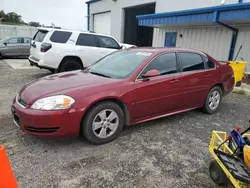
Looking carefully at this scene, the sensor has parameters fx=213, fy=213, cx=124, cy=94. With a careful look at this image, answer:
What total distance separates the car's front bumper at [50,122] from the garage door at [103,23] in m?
16.6

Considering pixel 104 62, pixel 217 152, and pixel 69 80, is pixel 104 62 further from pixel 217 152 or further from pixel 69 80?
pixel 217 152

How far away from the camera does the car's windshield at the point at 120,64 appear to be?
3.72 m

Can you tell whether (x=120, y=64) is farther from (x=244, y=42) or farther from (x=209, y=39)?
(x=209, y=39)

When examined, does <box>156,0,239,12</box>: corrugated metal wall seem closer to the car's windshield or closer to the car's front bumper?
the car's windshield

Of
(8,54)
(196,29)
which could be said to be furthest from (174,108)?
(8,54)

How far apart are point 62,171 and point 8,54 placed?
13.2 meters

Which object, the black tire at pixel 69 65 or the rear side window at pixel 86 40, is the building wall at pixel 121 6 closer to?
the rear side window at pixel 86 40

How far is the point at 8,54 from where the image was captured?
1355 centimetres

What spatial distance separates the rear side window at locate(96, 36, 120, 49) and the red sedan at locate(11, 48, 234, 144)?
13.8 ft

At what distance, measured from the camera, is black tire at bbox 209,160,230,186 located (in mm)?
2422

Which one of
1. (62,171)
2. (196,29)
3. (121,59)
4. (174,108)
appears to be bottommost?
(62,171)

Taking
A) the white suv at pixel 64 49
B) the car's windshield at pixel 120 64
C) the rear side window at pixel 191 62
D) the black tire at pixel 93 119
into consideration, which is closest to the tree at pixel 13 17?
the white suv at pixel 64 49

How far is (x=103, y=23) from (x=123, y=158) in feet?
59.0

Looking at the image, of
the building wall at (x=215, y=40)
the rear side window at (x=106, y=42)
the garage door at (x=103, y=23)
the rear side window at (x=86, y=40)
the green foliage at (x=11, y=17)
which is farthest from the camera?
the green foliage at (x=11, y=17)
